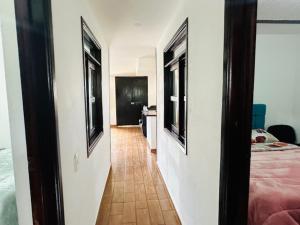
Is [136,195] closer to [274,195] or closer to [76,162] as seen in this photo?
[76,162]

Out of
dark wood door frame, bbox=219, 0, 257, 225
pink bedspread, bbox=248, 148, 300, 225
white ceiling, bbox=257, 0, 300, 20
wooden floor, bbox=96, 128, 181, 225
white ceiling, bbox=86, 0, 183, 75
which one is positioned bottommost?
wooden floor, bbox=96, 128, 181, 225

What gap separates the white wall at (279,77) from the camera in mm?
3402

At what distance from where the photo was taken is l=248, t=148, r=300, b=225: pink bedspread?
4.57ft

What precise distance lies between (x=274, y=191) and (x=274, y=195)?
0.15ft

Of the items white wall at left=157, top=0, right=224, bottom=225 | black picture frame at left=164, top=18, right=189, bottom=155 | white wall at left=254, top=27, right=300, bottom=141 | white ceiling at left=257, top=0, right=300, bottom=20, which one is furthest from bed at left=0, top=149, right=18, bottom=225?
white wall at left=254, top=27, right=300, bottom=141

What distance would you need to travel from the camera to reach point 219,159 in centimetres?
121

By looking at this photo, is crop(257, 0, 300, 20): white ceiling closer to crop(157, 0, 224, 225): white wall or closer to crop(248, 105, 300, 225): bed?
crop(157, 0, 224, 225): white wall

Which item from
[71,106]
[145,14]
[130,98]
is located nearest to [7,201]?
[71,106]

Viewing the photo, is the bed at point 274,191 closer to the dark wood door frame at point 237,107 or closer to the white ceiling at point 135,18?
the dark wood door frame at point 237,107

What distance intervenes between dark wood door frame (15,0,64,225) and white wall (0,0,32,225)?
3 cm

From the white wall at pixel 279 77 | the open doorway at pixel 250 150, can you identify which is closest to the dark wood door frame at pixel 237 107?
the open doorway at pixel 250 150

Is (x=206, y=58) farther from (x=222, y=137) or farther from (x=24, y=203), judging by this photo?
(x=24, y=203)

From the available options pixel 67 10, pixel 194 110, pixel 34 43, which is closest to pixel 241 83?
pixel 194 110

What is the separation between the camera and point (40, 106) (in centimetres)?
97
